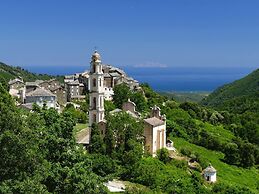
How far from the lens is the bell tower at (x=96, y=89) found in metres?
42.8

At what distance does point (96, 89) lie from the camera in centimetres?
4328

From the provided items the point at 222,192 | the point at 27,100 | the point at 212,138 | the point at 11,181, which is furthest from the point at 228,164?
the point at 11,181

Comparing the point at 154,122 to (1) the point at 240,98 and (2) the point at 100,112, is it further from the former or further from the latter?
(1) the point at 240,98

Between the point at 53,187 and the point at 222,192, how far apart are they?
20.8 metres

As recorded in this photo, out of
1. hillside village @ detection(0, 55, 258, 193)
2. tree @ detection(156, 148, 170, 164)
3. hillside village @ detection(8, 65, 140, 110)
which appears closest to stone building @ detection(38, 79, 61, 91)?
hillside village @ detection(8, 65, 140, 110)

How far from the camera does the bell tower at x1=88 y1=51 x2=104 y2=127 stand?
42.8 meters

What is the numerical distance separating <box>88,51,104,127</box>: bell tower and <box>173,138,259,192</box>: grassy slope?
12.5 meters

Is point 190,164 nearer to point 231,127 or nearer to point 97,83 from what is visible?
point 97,83

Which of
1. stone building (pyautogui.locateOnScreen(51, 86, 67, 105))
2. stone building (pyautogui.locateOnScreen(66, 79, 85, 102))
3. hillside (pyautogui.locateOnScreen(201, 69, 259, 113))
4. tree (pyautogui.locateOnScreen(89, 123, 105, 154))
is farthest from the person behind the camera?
hillside (pyautogui.locateOnScreen(201, 69, 259, 113))

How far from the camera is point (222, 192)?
132 feet

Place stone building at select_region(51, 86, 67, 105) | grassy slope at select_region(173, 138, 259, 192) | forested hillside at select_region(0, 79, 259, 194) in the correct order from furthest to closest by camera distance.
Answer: stone building at select_region(51, 86, 67, 105), grassy slope at select_region(173, 138, 259, 192), forested hillside at select_region(0, 79, 259, 194)

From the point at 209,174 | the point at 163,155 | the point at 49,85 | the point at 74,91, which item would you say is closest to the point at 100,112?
the point at 163,155

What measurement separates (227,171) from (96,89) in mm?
18518

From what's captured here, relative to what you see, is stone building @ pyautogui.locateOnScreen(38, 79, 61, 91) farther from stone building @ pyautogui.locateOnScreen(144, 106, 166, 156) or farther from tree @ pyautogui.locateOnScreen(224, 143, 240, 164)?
stone building @ pyautogui.locateOnScreen(144, 106, 166, 156)
